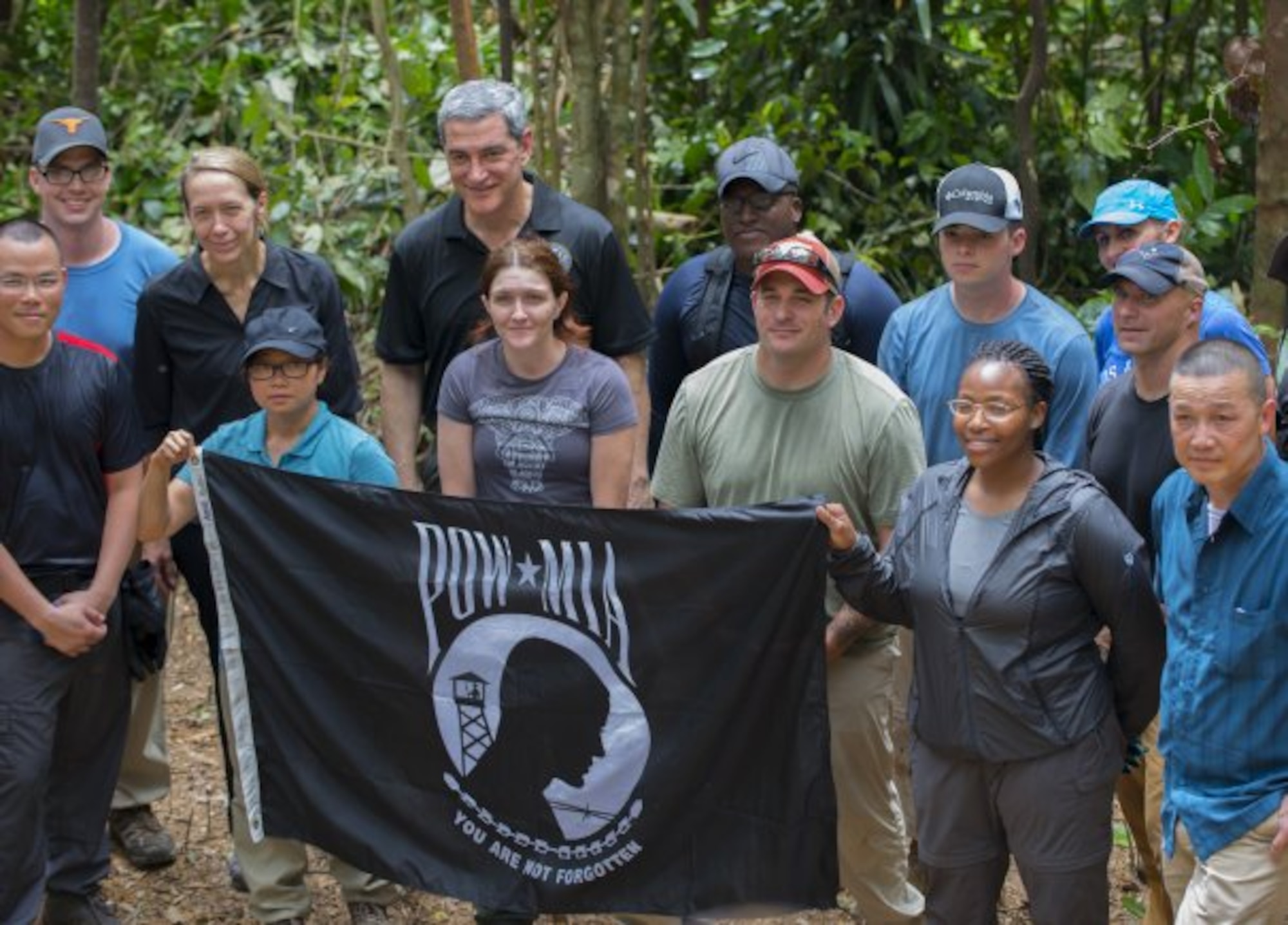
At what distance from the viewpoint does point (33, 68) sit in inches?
432

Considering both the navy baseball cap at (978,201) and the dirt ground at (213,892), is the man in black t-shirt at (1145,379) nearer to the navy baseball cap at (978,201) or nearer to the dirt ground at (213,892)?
the navy baseball cap at (978,201)

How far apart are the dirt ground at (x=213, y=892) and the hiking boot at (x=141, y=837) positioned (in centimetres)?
4

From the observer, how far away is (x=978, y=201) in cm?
556

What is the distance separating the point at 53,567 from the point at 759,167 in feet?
7.80

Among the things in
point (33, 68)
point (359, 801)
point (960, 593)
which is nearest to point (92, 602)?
point (359, 801)

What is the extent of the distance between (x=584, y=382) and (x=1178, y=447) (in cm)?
167

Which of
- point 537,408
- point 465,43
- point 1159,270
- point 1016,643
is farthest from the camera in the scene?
point 465,43

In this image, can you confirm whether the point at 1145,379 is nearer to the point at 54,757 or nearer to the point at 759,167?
the point at 759,167

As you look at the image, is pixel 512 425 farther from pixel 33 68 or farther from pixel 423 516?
pixel 33 68

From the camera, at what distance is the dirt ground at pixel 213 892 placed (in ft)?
19.7

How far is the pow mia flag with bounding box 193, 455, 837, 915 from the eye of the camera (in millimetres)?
4984

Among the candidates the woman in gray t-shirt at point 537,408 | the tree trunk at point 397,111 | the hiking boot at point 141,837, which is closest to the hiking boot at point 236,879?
the hiking boot at point 141,837

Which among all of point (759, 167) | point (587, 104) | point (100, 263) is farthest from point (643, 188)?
point (100, 263)

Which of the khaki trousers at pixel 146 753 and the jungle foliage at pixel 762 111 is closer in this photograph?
the khaki trousers at pixel 146 753
